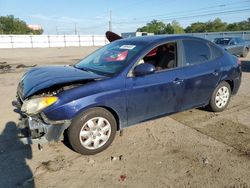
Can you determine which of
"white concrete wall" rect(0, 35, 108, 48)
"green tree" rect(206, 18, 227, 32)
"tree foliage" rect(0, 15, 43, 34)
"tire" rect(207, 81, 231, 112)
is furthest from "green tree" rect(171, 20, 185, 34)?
"tire" rect(207, 81, 231, 112)

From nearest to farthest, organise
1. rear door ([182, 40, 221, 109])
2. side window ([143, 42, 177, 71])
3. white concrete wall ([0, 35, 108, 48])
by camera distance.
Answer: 1. side window ([143, 42, 177, 71])
2. rear door ([182, 40, 221, 109])
3. white concrete wall ([0, 35, 108, 48])

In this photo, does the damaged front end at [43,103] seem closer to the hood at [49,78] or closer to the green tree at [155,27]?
the hood at [49,78]

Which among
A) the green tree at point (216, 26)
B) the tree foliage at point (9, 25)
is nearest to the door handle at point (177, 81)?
the green tree at point (216, 26)

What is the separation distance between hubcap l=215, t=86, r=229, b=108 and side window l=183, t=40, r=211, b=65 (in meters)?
0.81

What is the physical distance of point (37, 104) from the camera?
380 cm

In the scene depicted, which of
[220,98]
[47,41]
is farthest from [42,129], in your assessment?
[47,41]

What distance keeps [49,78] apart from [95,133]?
1116 mm

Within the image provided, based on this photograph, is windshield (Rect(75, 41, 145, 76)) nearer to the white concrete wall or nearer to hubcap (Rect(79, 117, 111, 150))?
hubcap (Rect(79, 117, 111, 150))

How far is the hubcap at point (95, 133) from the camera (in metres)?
→ 4.02

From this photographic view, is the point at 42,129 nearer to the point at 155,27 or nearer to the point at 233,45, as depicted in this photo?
the point at 233,45

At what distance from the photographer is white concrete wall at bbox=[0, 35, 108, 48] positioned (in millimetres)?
48219

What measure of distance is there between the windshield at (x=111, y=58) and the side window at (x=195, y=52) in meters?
0.93

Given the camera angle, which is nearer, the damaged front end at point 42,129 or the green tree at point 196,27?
the damaged front end at point 42,129

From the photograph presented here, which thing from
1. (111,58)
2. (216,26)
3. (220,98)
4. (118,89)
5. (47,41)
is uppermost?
(216,26)
